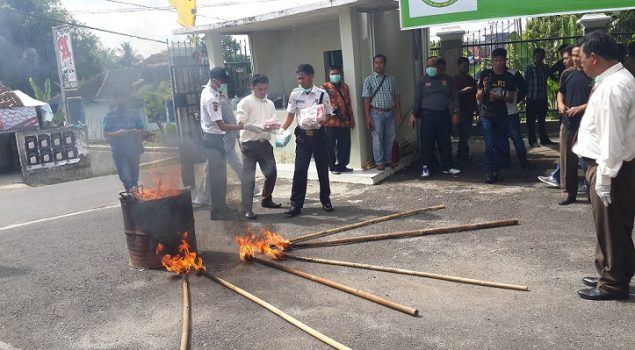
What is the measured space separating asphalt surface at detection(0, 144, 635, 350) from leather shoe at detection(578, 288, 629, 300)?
0.06 meters

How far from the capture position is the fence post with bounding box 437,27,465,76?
12062 mm

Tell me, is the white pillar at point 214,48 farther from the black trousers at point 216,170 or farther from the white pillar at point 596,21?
the white pillar at point 596,21

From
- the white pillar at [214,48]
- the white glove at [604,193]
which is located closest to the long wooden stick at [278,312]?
the white glove at [604,193]

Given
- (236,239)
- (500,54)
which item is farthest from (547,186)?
(236,239)

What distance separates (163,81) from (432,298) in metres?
7.19

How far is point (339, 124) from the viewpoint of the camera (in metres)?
9.30

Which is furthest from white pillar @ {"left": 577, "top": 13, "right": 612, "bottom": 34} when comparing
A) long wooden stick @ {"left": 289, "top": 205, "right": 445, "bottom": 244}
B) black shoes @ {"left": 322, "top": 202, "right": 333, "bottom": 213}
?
black shoes @ {"left": 322, "top": 202, "right": 333, "bottom": 213}

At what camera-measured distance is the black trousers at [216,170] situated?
748cm

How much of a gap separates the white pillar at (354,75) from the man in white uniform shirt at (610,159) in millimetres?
5353

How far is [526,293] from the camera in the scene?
4402 mm

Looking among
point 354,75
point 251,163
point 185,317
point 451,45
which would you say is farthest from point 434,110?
point 185,317

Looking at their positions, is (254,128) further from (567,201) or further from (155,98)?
(155,98)

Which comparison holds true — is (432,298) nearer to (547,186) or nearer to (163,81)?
(547,186)

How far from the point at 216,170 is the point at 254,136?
0.74 metres
